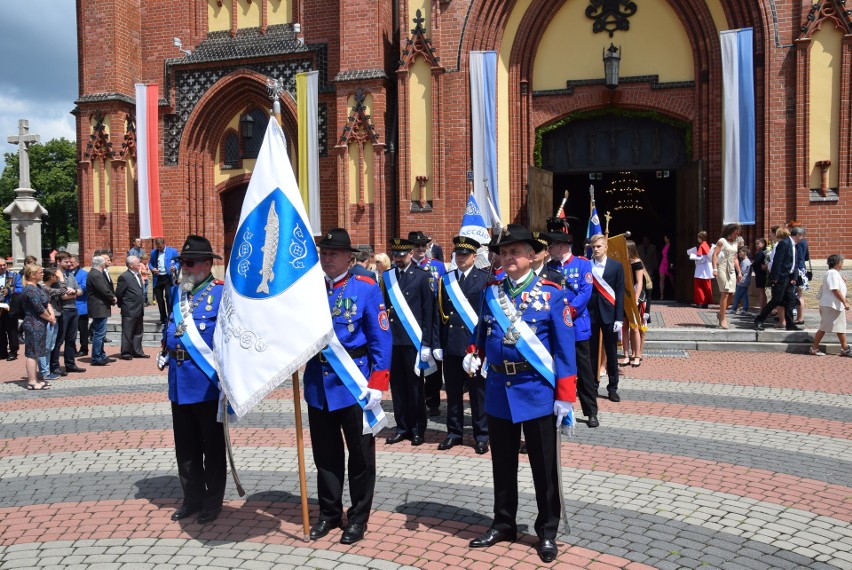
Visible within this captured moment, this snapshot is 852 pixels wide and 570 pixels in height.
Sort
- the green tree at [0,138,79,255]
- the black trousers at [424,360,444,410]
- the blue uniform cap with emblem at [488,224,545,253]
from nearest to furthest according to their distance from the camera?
1. the blue uniform cap with emblem at [488,224,545,253]
2. the black trousers at [424,360,444,410]
3. the green tree at [0,138,79,255]

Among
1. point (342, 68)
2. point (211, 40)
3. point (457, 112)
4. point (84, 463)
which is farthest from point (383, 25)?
point (84, 463)

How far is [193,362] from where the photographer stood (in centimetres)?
527

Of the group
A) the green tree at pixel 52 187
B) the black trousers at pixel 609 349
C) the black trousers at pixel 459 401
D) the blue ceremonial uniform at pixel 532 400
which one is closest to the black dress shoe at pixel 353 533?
the blue ceremonial uniform at pixel 532 400

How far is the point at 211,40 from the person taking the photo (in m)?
20.9

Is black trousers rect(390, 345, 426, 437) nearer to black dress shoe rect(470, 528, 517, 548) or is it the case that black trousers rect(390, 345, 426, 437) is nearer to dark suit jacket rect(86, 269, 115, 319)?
black dress shoe rect(470, 528, 517, 548)

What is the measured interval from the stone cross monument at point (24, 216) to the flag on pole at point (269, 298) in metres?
21.0

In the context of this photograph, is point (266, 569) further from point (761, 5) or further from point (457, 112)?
point (761, 5)

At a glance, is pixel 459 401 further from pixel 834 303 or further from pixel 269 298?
pixel 834 303

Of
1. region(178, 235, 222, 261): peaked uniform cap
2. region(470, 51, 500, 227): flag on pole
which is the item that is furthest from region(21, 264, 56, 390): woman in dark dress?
region(470, 51, 500, 227): flag on pole

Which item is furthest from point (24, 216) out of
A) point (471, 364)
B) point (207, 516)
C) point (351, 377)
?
point (471, 364)

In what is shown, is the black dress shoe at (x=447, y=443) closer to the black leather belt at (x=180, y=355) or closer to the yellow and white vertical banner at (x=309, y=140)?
the black leather belt at (x=180, y=355)

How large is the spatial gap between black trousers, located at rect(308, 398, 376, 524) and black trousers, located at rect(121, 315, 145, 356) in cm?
931

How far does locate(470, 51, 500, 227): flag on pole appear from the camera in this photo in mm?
17641

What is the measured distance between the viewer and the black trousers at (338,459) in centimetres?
494
